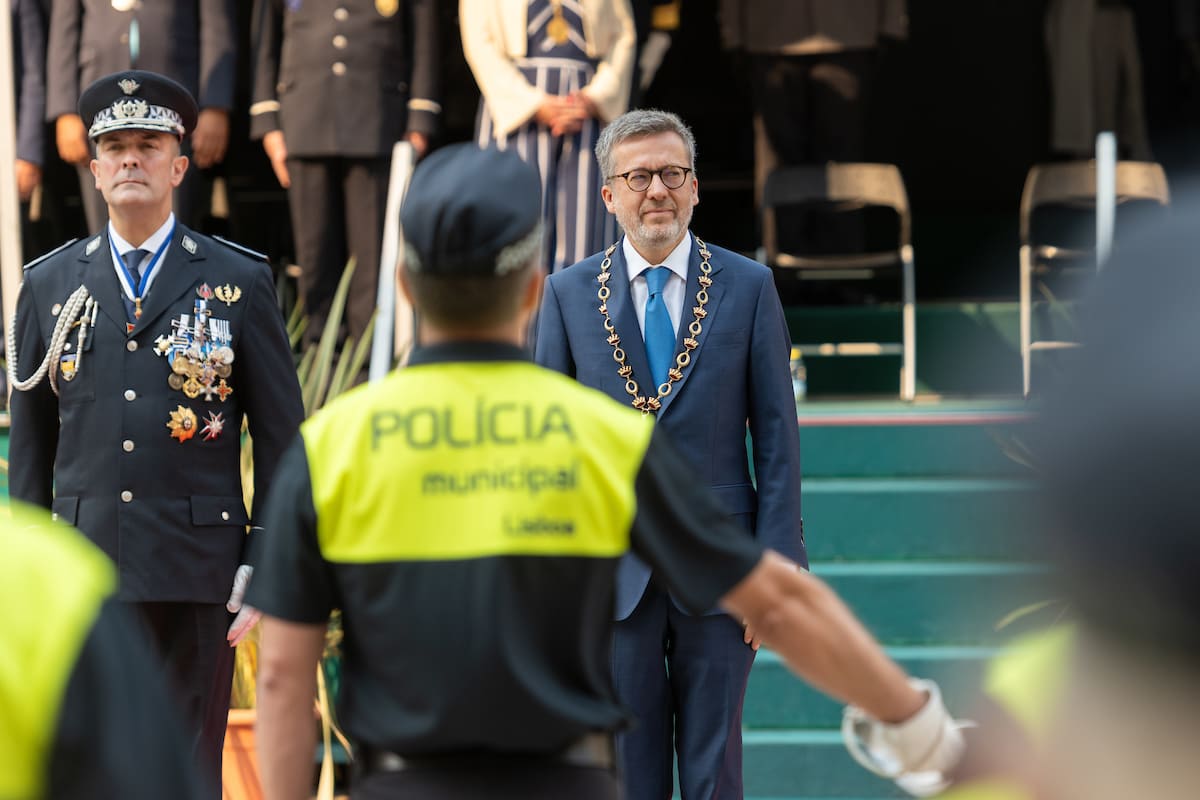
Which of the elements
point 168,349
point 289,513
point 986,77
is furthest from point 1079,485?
point 986,77

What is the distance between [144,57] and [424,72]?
103cm

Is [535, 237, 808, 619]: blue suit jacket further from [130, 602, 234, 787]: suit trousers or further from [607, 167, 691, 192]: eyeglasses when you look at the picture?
[130, 602, 234, 787]: suit trousers

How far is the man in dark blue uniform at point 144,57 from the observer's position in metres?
5.88

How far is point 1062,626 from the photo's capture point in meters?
0.95

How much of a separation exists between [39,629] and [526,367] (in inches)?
31.0

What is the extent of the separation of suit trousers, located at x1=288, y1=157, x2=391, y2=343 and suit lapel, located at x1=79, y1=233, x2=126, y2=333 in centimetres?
248

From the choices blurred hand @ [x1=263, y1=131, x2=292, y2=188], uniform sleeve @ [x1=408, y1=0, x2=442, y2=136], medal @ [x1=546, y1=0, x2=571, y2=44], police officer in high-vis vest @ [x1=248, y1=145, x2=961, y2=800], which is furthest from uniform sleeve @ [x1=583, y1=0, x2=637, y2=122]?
police officer in high-vis vest @ [x1=248, y1=145, x2=961, y2=800]

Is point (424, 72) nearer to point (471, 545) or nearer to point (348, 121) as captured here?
point (348, 121)

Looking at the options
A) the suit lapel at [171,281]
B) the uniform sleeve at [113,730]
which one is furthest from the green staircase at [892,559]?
the uniform sleeve at [113,730]

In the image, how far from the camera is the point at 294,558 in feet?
5.25

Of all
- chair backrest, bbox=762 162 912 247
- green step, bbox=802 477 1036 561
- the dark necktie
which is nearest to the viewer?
the dark necktie

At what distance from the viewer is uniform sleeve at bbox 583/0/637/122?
5.42m

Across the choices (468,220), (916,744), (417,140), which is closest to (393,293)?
(417,140)

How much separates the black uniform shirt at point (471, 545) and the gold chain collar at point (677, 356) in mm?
1482
